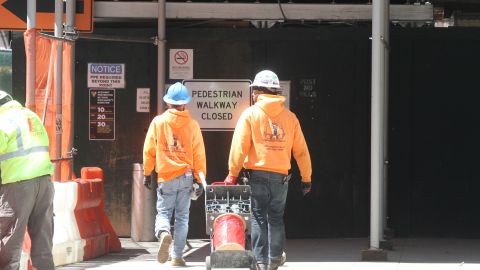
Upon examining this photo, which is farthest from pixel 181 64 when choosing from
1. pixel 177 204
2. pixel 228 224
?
pixel 228 224

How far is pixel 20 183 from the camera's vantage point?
8180 millimetres

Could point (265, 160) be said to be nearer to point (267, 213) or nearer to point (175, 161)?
point (267, 213)

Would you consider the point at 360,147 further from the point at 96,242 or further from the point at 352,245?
the point at 96,242

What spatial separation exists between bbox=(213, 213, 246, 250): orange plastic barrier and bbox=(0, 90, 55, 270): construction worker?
4.82ft

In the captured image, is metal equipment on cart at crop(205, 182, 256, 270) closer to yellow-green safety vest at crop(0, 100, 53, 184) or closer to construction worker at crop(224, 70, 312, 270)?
construction worker at crop(224, 70, 312, 270)

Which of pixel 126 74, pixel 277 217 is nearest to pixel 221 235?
pixel 277 217

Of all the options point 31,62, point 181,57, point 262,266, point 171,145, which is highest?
point 181,57

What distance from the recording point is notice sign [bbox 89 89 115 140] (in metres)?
13.2

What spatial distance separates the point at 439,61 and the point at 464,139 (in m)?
1.08

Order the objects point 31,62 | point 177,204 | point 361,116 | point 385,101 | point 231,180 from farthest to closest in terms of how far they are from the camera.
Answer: point 361,116 < point 385,101 < point 177,204 < point 31,62 < point 231,180

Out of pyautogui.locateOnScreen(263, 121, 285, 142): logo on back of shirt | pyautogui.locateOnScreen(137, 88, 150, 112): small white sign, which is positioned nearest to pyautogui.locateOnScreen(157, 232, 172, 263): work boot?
pyautogui.locateOnScreen(263, 121, 285, 142): logo on back of shirt

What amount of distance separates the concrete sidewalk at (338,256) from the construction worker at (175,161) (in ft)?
1.72

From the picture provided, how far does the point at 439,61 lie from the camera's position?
43.0 ft

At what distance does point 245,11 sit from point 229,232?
202 inches
